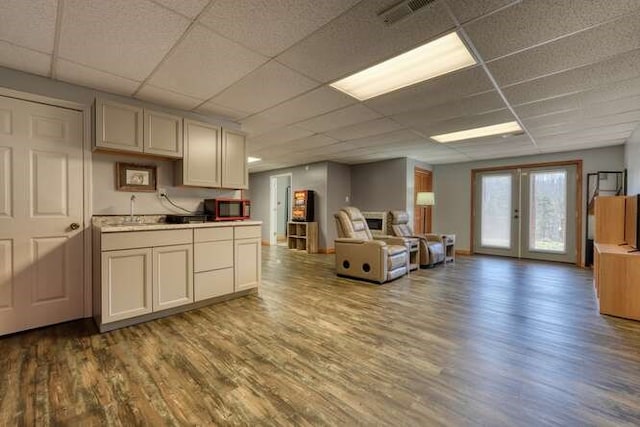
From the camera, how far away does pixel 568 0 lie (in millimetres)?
1643

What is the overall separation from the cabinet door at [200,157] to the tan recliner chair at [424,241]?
3287 mm

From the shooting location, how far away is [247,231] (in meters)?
3.50

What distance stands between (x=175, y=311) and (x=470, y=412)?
8.86 ft

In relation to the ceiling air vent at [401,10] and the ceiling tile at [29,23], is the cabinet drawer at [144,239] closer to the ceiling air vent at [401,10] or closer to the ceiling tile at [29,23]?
the ceiling tile at [29,23]

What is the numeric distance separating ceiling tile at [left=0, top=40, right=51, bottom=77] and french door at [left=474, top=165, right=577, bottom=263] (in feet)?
25.0

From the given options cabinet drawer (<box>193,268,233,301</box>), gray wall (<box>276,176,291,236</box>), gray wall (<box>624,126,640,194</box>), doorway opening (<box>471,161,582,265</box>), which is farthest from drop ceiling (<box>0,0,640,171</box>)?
gray wall (<box>276,176,291,236</box>)

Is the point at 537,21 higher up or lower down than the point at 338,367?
higher up

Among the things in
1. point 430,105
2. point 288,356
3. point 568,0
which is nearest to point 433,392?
point 288,356

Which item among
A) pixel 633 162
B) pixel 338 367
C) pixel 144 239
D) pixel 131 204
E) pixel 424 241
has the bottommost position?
pixel 338 367

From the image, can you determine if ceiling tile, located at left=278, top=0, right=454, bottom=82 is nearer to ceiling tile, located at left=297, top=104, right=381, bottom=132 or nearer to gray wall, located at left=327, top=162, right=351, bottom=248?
ceiling tile, located at left=297, top=104, right=381, bottom=132

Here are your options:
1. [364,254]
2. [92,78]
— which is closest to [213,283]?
[364,254]

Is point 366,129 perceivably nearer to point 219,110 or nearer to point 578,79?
point 219,110

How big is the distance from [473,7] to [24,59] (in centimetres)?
335

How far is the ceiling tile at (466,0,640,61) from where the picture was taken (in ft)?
5.50
